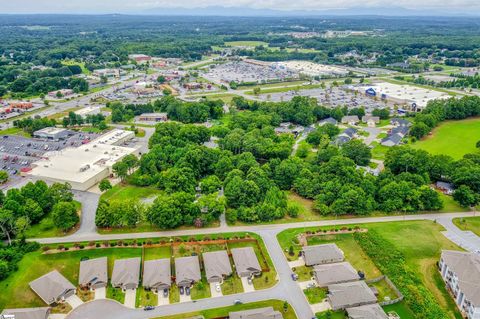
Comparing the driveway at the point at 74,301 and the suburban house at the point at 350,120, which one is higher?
the suburban house at the point at 350,120

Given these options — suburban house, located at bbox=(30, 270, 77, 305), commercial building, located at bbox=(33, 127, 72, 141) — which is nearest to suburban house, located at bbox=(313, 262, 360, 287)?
suburban house, located at bbox=(30, 270, 77, 305)

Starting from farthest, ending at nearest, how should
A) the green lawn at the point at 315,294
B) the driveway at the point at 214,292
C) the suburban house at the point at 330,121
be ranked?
1. the suburban house at the point at 330,121
2. the driveway at the point at 214,292
3. the green lawn at the point at 315,294

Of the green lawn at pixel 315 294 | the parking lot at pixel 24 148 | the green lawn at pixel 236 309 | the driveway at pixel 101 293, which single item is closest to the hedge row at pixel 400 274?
the green lawn at pixel 315 294

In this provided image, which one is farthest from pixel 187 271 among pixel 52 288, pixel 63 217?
pixel 63 217

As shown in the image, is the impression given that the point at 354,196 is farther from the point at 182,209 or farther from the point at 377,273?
the point at 182,209

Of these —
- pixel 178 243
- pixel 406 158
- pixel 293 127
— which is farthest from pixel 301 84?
pixel 178 243

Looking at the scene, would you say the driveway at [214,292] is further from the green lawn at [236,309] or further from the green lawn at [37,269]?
the green lawn at [37,269]

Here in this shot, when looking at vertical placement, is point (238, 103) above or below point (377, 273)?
above
